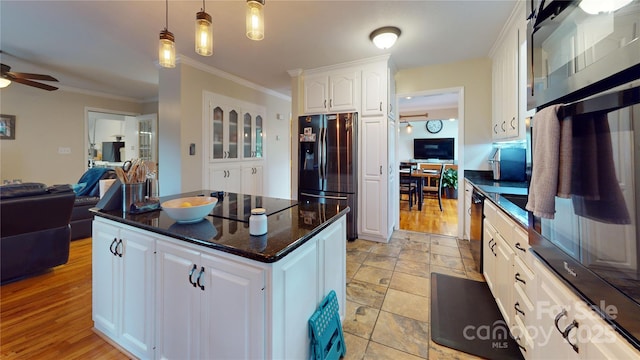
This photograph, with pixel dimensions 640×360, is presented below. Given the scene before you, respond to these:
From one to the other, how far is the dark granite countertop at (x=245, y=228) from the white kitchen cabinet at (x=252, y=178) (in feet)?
9.03

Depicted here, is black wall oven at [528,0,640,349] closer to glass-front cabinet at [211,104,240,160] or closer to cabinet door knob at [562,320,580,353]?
cabinet door knob at [562,320,580,353]

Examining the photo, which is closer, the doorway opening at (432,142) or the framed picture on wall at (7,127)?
the doorway opening at (432,142)

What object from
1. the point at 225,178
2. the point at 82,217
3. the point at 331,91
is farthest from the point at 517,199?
the point at 82,217

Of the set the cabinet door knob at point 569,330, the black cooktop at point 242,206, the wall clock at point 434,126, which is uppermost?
the wall clock at point 434,126

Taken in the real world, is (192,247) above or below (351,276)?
above

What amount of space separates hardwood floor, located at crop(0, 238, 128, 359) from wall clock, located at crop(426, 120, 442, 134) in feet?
29.3

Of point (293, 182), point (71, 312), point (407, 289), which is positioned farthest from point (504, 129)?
point (71, 312)

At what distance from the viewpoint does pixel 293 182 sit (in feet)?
13.1

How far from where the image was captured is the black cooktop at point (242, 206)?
1563 millimetres

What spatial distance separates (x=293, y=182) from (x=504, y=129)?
2780 mm

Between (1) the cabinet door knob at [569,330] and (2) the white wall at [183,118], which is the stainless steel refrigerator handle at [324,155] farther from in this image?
(1) the cabinet door knob at [569,330]

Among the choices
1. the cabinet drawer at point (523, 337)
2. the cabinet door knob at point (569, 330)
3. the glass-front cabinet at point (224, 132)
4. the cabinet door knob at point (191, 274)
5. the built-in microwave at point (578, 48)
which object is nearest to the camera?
the built-in microwave at point (578, 48)

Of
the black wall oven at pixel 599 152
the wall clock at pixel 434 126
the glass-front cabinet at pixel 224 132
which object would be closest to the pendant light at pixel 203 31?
the black wall oven at pixel 599 152

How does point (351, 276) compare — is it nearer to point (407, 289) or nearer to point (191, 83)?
point (407, 289)
